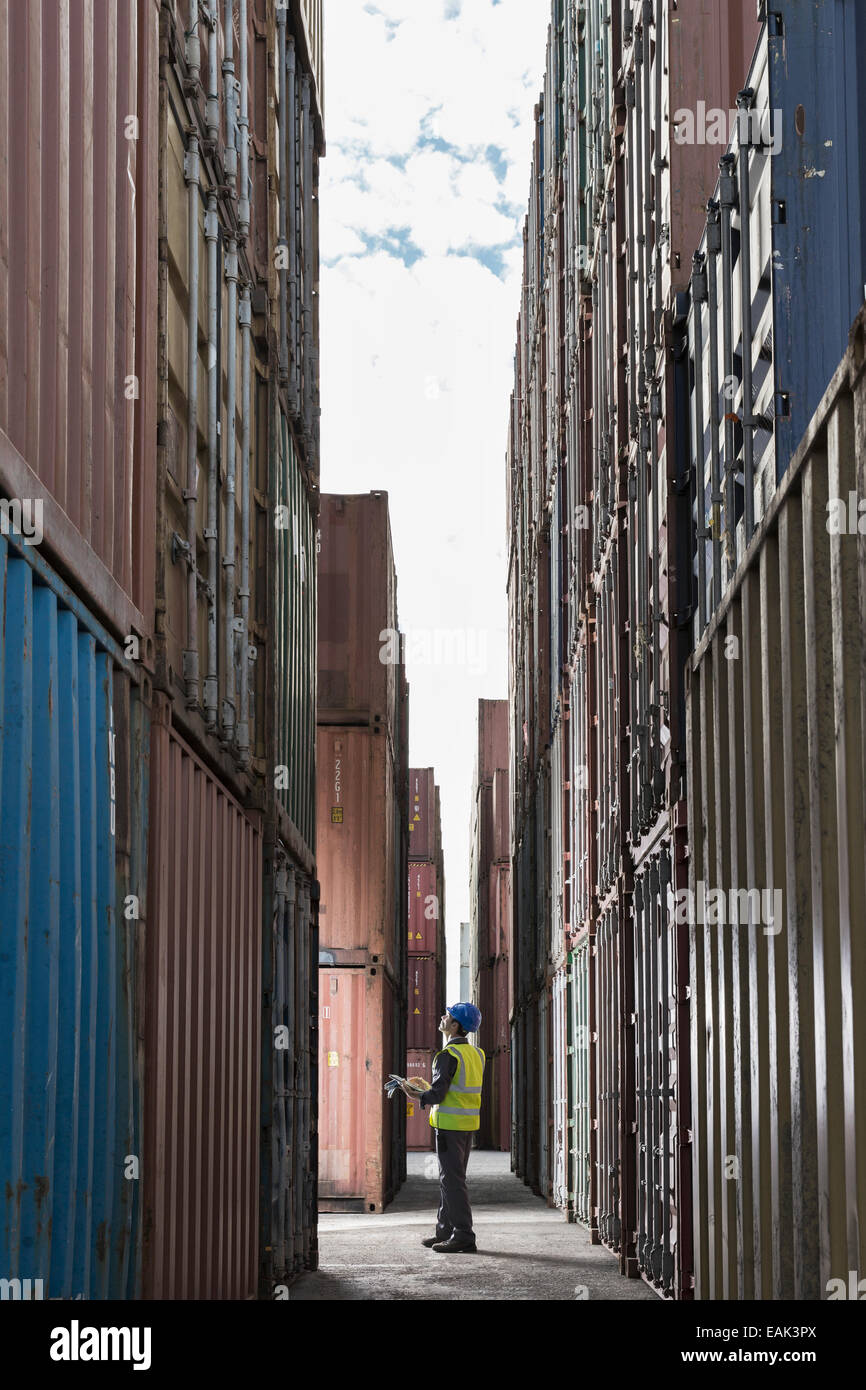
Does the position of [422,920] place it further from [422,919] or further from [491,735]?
[491,735]

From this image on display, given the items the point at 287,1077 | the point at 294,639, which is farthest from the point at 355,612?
the point at 287,1077

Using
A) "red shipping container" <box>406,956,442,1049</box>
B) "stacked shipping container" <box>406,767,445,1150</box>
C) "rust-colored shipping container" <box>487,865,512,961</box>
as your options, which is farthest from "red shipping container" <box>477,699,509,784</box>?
"red shipping container" <box>406,956,442,1049</box>

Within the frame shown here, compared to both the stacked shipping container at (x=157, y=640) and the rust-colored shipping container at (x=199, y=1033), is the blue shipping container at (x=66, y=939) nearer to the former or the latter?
the stacked shipping container at (x=157, y=640)

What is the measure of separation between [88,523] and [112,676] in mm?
665

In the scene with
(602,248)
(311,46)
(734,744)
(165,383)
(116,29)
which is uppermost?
(311,46)

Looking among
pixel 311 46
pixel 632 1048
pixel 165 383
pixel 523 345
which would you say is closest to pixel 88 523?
pixel 165 383

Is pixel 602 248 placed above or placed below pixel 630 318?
above

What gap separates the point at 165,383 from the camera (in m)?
6.97

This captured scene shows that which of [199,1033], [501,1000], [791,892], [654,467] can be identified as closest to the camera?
[791,892]

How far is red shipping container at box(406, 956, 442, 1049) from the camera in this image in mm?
34188

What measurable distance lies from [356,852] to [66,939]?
12.4 meters

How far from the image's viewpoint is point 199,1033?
25.1 ft

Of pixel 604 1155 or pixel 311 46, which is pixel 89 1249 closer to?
pixel 604 1155

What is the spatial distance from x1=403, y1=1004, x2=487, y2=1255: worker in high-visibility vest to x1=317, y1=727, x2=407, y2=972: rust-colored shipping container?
4.70m
